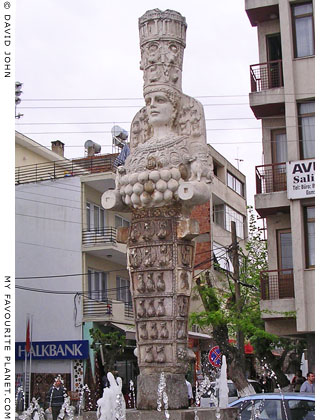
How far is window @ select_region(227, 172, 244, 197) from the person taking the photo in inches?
1663

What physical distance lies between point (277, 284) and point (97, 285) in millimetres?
10515

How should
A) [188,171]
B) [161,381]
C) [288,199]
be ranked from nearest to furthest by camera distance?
[161,381]
[188,171]
[288,199]

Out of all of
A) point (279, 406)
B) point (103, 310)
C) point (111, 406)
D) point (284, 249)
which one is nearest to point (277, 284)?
point (284, 249)

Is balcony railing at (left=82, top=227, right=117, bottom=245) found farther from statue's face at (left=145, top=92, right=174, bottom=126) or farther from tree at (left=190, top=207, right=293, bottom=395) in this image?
statue's face at (left=145, top=92, right=174, bottom=126)

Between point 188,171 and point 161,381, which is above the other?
point 188,171

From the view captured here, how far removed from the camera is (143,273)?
10055mm

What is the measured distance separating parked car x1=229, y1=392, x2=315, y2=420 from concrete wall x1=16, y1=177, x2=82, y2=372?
1708cm

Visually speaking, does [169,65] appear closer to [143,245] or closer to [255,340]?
[143,245]

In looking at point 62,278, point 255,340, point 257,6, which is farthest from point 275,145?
point 62,278

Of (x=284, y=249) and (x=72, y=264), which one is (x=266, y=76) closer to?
(x=284, y=249)

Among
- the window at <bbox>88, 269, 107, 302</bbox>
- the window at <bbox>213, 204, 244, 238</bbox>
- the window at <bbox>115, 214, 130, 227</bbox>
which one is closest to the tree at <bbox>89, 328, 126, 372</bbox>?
the window at <bbox>88, 269, 107, 302</bbox>

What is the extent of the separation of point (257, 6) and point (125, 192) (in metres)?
14.3

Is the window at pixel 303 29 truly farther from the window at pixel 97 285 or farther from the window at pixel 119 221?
the window at pixel 119 221

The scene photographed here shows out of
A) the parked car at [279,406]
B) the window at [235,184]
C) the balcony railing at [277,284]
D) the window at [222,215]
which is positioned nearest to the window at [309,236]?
the balcony railing at [277,284]
